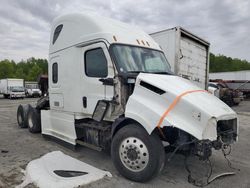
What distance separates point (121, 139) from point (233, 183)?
2.00 m

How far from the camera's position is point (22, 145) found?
21.0ft

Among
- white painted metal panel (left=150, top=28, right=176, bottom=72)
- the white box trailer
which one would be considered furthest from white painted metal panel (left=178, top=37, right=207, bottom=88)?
white painted metal panel (left=150, top=28, right=176, bottom=72)

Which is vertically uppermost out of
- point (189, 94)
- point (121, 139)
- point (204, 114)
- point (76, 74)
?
point (76, 74)

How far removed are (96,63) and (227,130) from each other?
2.75 m

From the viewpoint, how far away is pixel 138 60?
15.7 ft

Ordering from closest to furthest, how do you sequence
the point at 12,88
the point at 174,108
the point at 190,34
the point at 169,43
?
the point at 174,108
the point at 169,43
the point at 190,34
the point at 12,88

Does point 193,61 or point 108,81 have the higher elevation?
point 193,61

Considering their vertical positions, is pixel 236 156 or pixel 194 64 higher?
pixel 194 64

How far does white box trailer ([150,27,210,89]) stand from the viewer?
22.7 feet

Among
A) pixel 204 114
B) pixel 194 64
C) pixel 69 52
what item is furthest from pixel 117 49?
pixel 194 64

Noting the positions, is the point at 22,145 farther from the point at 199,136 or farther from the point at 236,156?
the point at 236,156

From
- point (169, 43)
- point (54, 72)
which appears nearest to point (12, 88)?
point (54, 72)

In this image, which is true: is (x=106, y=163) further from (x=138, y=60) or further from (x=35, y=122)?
(x=35, y=122)

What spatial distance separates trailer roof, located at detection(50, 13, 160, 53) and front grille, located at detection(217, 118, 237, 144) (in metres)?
2.29
